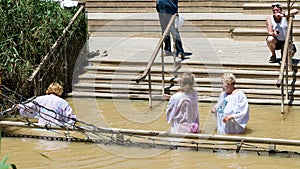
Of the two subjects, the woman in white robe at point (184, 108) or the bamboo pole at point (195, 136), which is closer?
the bamboo pole at point (195, 136)

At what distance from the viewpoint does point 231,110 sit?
10.4 metres

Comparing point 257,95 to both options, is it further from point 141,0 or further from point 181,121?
point 141,0

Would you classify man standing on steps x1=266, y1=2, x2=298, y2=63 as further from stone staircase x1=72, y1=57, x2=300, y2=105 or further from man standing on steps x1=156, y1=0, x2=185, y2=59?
man standing on steps x1=156, y1=0, x2=185, y2=59

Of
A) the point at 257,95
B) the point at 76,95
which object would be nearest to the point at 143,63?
the point at 76,95

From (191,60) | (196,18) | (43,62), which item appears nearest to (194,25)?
(196,18)

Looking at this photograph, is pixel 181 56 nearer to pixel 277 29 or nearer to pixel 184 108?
pixel 277 29

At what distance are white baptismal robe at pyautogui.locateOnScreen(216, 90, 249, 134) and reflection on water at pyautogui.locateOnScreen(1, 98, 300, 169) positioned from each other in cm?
22

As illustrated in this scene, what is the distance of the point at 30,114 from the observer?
1100cm

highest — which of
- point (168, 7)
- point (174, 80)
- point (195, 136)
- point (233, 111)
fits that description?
point (168, 7)

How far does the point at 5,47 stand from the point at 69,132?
322cm

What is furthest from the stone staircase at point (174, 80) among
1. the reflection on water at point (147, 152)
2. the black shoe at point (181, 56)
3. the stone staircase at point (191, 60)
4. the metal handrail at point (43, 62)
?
the metal handrail at point (43, 62)

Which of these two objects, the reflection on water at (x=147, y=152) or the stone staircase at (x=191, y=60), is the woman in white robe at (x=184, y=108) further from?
the stone staircase at (x=191, y=60)

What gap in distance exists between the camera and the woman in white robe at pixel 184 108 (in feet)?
32.9

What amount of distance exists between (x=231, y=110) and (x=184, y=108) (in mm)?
769
